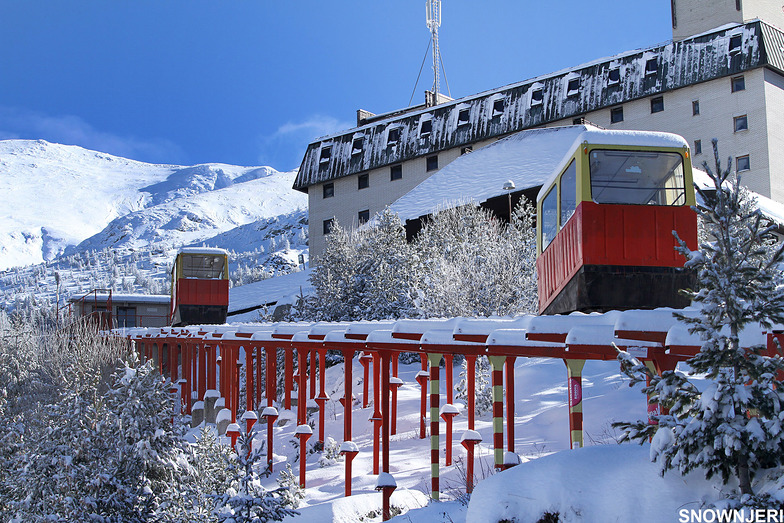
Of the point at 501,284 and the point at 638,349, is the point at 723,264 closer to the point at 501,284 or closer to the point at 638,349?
the point at 638,349

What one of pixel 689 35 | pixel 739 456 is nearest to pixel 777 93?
pixel 689 35

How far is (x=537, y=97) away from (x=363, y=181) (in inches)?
414

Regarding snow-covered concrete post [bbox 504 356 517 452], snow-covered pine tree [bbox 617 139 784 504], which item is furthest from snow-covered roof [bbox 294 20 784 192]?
snow-covered pine tree [bbox 617 139 784 504]

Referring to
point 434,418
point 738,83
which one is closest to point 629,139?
point 434,418

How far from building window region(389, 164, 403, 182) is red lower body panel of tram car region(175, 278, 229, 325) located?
16.7 metres

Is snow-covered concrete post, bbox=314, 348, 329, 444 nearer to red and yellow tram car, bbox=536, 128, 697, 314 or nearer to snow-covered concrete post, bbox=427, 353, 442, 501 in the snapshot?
snow-covered concrete post, bbox=427, 353, 442, 501

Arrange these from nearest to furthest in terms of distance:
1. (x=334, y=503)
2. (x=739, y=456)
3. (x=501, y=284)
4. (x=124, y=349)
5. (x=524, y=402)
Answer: (x=739, y=456)
(x=334, y=503)
(x=524, y=402)
(x=501, y=284)
(x=124, y=349)

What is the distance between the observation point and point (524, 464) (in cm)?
524

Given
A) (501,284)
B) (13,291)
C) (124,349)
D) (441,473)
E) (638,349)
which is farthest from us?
(13,291)

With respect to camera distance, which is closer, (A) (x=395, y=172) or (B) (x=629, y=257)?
(B) (x=629, y=257)

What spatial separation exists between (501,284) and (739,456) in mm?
13984

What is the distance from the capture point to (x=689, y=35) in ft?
120

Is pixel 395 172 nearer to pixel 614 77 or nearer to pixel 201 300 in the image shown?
pixel 614 77

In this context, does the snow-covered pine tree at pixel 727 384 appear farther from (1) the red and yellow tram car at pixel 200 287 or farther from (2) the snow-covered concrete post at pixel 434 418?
(1) the red and yellow tram car at pixel 200 287
